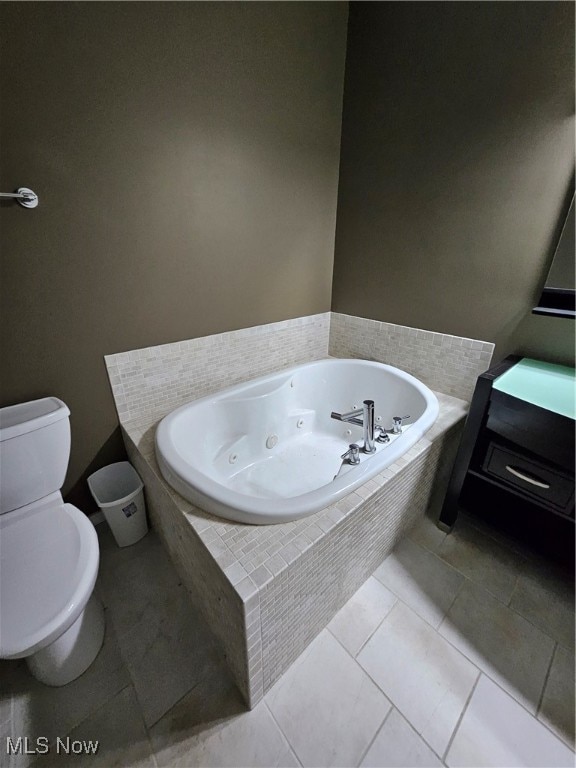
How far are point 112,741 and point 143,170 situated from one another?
6.39ft

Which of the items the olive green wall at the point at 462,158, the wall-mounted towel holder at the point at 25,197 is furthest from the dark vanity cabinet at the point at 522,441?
the wall-mounted towel holder at the point at 25,197

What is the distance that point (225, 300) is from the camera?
1.64 m

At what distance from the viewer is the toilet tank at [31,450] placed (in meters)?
1.03

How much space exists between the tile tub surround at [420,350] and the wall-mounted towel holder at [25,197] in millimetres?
1680

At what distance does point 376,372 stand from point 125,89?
173cm

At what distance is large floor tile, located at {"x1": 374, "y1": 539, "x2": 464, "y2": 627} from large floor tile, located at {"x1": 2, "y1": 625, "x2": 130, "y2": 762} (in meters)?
1.05

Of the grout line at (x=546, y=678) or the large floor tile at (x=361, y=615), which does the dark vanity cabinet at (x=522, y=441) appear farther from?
the large floor tile at (x=361, y=615)

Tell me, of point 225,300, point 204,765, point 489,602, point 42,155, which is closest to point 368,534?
point 489,602

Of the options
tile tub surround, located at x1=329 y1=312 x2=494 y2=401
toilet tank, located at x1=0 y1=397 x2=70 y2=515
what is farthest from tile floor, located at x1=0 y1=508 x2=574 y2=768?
tile tub surround, located at x1=329 y1=312 x2=494 y2=401

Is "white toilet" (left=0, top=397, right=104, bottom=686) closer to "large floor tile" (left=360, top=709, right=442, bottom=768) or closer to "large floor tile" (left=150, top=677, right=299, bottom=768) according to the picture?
"large floor tile" (left=150, top=677, right=299, bottom=768)

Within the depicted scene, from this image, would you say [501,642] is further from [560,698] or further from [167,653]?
[167,653]

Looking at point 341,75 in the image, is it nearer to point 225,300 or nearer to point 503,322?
point 225,300

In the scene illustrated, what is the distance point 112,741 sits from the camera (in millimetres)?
887

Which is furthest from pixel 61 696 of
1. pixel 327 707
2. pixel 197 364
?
pixel 197 364
